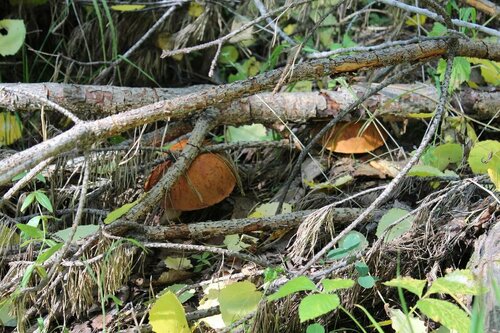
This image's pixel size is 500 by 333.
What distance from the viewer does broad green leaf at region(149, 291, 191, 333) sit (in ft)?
5.62

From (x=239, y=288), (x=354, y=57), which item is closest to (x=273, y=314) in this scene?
(x=239, y=288)

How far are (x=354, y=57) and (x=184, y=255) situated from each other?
982 mm

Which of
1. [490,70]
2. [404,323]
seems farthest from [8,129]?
[490,70]

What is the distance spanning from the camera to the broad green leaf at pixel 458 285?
1.36 metres

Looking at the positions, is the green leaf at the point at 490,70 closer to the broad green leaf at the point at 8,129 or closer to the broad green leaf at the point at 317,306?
the broad green leaf at the point at 317,306

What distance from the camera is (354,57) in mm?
2057

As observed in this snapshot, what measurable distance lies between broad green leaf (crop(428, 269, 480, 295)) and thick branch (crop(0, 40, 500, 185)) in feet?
2.90

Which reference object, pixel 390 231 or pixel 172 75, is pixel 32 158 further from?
pixel 172 75

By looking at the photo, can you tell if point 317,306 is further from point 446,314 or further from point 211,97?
point 211,97

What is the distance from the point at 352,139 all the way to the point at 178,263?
100cm

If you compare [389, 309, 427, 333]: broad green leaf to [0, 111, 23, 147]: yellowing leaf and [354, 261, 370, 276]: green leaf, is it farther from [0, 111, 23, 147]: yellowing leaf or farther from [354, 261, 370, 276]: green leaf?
[0, 111, 23, 147]: yellowing leaf

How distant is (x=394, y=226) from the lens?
1.95 meters

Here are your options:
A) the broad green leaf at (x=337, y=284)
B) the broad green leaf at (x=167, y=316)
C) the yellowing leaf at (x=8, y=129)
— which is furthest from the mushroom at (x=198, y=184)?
the broad green leaf at (x=337, y=284)

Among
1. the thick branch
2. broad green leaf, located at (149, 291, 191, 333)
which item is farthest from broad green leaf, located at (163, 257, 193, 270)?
the thick branch
